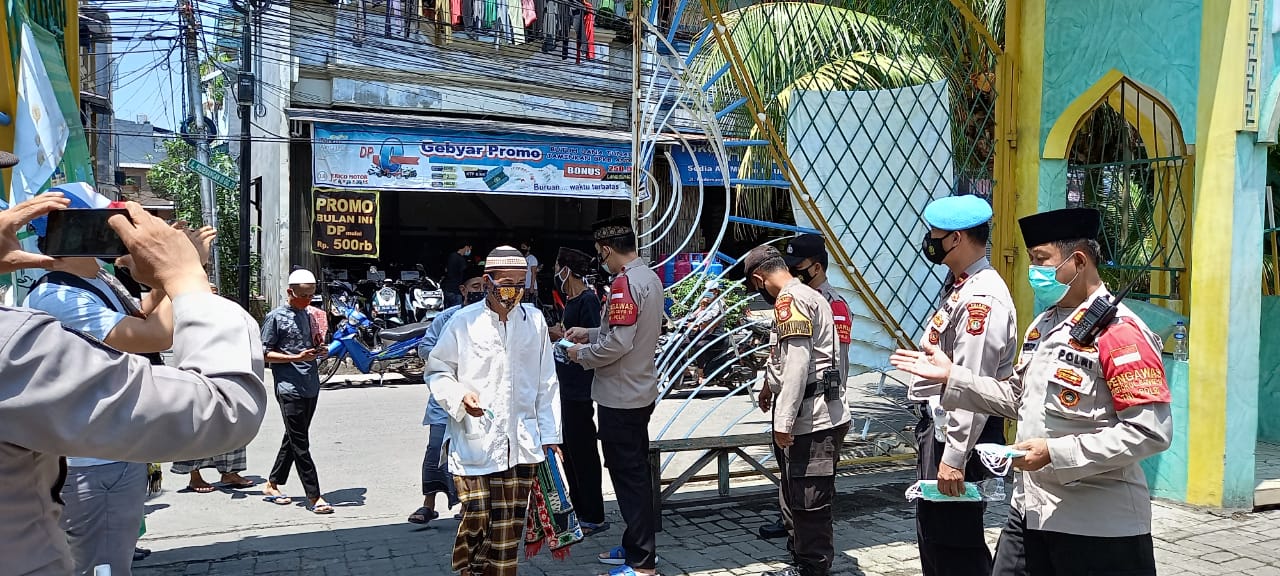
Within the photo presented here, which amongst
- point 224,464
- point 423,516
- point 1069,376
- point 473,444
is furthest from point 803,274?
point 224,464

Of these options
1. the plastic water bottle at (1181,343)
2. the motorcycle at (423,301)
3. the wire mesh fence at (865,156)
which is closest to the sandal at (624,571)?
the wire mesh fence at (865,156)

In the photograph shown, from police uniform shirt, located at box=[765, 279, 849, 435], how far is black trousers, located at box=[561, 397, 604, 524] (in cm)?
135

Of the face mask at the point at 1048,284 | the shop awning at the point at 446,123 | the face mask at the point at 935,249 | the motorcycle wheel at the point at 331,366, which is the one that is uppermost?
the shop awning at the point at 446,123

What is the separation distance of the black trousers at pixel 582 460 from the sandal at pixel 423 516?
0.88 meters

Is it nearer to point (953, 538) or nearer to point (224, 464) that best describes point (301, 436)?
point (224, 464)

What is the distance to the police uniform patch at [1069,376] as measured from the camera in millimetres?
2658

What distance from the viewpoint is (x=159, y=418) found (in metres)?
1.39

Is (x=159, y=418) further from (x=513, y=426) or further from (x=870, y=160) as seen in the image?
(x=870, y=160)

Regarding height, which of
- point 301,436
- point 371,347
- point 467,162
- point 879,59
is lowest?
point 371,347

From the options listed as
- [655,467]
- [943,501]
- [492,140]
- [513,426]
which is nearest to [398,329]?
[492,140]

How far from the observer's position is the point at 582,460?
5.34 m

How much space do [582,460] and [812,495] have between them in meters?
1.59

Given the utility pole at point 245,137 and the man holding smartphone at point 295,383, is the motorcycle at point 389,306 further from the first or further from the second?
the man holding smartphone at point 295,383

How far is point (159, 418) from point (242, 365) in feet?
0.54
